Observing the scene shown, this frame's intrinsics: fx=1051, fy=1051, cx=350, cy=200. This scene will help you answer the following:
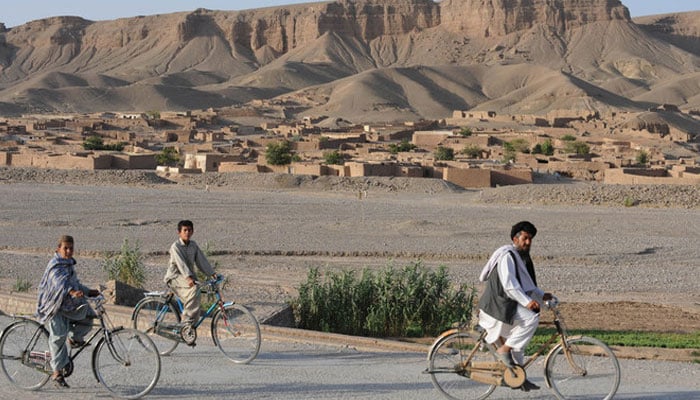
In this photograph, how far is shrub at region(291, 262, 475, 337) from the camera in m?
11.5

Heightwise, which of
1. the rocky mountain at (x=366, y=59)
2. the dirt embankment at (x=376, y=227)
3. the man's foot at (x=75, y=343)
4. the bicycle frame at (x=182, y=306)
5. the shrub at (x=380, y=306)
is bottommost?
the dirt embankment at (x=376, y=227)

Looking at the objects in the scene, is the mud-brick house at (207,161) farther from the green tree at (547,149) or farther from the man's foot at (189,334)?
the man's foot at (189,334)

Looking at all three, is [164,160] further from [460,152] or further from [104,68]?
[104,68]

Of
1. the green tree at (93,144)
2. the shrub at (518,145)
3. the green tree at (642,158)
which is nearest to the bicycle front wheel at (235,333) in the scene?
the green tree at (642,158)

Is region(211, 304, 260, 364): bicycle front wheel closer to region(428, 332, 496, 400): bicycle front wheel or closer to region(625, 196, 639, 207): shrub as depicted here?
region(428, 332, 496, 400): bicycle front wheel

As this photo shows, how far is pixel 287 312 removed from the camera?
11.5 metres

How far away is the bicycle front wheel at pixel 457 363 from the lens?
756cm

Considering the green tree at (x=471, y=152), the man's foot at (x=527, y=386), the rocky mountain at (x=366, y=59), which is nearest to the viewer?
the man's foot at (x=527, y=386)

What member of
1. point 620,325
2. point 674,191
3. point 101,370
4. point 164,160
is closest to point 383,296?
point 620,325

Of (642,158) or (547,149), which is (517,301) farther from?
(547,149)

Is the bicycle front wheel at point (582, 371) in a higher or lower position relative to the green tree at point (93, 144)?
higher

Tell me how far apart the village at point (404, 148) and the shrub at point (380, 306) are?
26642 mm

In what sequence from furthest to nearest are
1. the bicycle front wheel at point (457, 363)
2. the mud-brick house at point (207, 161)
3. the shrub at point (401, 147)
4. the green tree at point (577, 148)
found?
the shrub at point (401, 147)
the green tree at point (577, 148)
the mud-brick house at point (207, 161)
the bicycle front wheel at point (457, 363)

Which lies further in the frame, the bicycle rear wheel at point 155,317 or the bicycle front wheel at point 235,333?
the bicycle rear wheel at point 155,317
